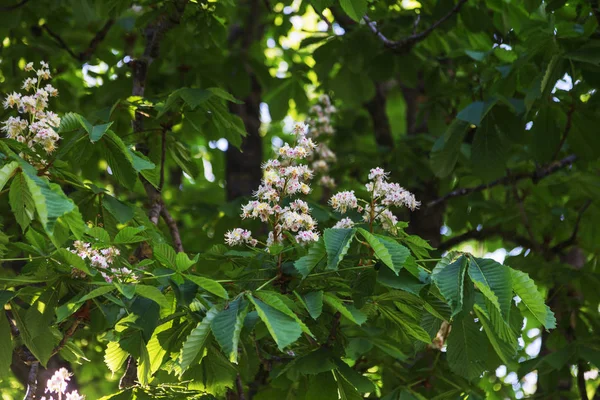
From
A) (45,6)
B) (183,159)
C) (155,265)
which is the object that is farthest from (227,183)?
(155,265)

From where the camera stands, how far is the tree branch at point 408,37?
3.90 m

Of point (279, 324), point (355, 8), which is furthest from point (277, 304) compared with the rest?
point (355, 8)

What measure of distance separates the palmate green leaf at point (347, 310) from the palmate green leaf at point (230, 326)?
0.26 metres

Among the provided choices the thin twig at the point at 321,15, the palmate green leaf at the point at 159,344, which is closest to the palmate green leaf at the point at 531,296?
the palmate green leaf at the point at 159,344

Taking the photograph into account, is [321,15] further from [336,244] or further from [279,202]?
[336,244]

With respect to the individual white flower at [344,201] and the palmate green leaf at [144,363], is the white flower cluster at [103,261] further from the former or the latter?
the individual white flower at [344,201]

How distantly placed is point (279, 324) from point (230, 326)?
0.41 ft

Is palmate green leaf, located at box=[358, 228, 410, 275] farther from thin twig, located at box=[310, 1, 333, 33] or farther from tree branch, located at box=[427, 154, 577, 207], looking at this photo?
tree branch, located at box=[427, 154, 577, 207]

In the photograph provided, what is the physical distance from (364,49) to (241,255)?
236 cm

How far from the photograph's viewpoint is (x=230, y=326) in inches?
72.6

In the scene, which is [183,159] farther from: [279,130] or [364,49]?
[279,130]

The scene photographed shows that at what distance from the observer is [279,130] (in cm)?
765

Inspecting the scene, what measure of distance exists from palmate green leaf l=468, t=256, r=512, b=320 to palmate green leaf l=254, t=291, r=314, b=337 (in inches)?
18.0

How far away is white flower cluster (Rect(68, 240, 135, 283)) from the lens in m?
2.20
